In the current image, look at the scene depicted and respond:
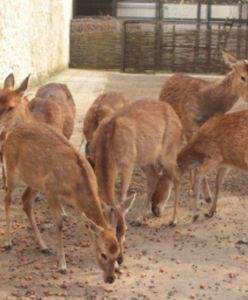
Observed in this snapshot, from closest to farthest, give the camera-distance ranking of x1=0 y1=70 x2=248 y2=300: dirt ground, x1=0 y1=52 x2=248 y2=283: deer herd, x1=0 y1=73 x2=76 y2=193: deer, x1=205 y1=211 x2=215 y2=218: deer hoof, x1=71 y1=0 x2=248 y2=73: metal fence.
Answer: x1=0 y1=70 x2=248 y2=300: dirt ground → x1=0 y1=52 x2=248 y2=283: deer herd → x1=205 y1=211 x2=215 y2=218: deer hoof → x1=0 y1=73 x2=76 y2=193: deer → x1=71 y1=0 x2=248 y2=73: metal fence

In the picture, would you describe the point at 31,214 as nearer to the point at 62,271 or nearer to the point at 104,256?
the point at 62,271

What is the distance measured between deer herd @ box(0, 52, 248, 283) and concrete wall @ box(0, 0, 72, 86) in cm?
552

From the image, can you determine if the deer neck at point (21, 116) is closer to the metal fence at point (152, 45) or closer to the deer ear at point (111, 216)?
the deer ear at point (111, 216)

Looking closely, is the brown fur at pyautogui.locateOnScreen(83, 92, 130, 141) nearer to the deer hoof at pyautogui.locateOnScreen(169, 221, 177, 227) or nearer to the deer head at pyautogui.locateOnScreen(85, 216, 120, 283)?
the deer hoof at pyautogui.locateOnScreen(169, 221, 177, 227)

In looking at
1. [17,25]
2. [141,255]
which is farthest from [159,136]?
[17,25]

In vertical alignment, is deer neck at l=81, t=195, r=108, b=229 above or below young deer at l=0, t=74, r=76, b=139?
below

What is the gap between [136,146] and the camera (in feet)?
22.2

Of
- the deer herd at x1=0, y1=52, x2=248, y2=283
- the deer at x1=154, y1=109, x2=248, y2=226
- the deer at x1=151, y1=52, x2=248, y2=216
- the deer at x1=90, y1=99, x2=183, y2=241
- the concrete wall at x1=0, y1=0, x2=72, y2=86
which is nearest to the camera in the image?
the deer herd at x1=0, y1=52, x2=248, y2=283

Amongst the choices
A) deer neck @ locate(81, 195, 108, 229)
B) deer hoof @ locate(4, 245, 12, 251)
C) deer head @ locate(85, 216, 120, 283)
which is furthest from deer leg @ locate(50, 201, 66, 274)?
deer hoof @ locate(4, 245, 12, 251)

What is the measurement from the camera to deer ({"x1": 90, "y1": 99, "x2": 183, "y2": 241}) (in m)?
6.20

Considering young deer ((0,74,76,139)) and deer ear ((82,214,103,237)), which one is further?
young deer ((0,74,76,139))

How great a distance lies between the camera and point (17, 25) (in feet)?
50.9

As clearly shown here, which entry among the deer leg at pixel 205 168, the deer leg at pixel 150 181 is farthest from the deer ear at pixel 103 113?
the deer leg at pixel 205 168

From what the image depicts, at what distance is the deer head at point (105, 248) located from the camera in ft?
16.8
